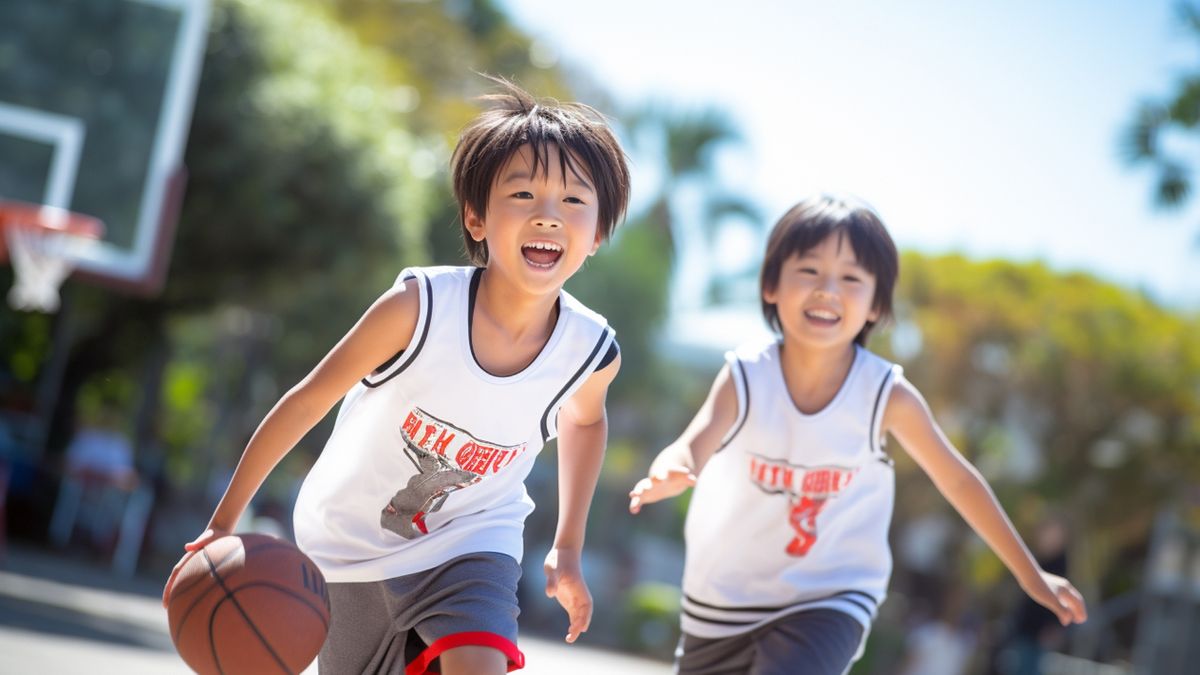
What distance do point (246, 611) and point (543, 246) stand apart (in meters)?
1.16

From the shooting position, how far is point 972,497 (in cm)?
436

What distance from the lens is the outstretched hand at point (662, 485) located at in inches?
149

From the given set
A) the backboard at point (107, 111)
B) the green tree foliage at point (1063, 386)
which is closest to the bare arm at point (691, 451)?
the backboard at point (107, 111)

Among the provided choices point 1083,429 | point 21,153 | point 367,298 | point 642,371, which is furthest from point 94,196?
point 642,371

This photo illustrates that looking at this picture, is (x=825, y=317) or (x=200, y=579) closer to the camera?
(x=200, y=579)

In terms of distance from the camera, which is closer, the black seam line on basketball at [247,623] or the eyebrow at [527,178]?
the black seam line on basketball at [247,623]

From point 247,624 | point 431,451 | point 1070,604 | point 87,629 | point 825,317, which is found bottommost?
point 87,629

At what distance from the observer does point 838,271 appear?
14.7ft

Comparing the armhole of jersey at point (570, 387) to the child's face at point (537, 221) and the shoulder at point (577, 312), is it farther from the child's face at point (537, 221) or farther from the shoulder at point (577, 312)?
the child's face at point (537, 221)

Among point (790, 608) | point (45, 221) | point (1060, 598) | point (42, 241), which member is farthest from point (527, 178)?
point (42, 241)

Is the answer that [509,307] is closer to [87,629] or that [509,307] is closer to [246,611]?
[246,611]

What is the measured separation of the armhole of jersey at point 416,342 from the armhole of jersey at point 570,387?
0.41m

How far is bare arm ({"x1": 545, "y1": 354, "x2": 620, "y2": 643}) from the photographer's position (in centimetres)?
382

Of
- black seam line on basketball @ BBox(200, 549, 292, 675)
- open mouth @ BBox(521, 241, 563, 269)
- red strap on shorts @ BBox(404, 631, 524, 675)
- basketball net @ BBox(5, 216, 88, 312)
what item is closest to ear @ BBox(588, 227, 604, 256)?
open mouth @ BBox(521, 241, 563, 269)
